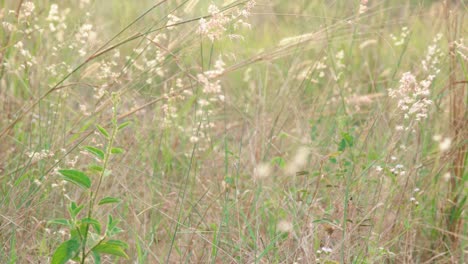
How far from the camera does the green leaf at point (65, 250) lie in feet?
5.46

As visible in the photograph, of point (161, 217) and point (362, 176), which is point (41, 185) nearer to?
point (161, 217)

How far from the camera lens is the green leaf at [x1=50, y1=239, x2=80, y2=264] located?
65.5 inches

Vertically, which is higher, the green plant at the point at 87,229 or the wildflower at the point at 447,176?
the green plant at the point at 87,229

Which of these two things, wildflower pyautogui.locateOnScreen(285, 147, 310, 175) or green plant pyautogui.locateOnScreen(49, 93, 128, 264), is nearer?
green plant pyautogui.locateOnScreen(49, 93, 128, 264)

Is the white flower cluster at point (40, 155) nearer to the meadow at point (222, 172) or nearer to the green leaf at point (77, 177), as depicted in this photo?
the meadow at point (222, 172)

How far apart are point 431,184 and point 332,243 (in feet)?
1.74

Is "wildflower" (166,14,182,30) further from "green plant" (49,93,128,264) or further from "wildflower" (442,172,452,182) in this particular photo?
"wildflower" (442,172,452,182)

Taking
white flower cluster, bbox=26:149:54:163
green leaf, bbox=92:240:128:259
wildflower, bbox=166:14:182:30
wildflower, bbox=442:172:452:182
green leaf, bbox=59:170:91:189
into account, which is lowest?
wildflower, bbox=442:172:452:182

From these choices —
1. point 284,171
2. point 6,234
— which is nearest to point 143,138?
point 284,171

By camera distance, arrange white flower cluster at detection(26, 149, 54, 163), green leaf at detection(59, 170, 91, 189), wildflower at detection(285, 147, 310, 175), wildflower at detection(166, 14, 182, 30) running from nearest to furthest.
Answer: green leaf at detection(59, 170, 91, 189) → wildflower at detection(166, 14, 182, 30) → white flower cluster at detection(26, 149, 54, 163) → wildflower at detection(285, 147, 310, 175)

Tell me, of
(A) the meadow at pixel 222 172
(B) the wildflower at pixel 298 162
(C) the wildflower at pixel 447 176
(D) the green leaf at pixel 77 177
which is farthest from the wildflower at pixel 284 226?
(D) the green leaf at pixel 77 177

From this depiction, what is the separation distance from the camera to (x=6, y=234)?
214 cm

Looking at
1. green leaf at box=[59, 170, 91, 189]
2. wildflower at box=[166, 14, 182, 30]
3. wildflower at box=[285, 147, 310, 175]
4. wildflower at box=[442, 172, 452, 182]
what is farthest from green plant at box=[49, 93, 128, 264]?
wildflower at box=[442, 172, 452, 182]

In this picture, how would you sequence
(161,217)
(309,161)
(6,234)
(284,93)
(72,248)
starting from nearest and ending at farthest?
(72,248) → (6,234) → (161,217) → (309,161) → (284,93)
